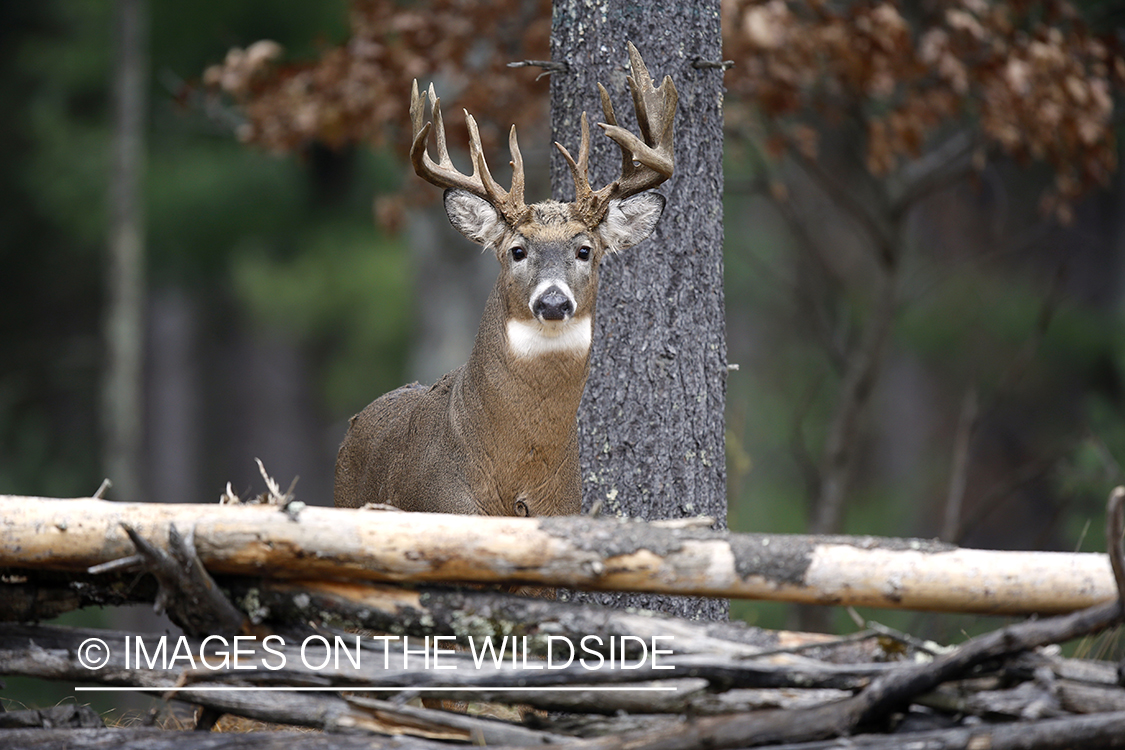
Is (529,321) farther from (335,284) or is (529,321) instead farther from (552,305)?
(335,284)

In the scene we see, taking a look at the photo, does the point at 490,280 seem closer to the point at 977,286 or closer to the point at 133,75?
the point at 133,75

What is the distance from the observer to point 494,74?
797cm

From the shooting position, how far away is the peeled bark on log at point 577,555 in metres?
3.31

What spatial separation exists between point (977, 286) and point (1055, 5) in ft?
25.7

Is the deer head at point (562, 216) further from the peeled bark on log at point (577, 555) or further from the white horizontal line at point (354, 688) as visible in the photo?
the white horizontal line at point (354, 688)

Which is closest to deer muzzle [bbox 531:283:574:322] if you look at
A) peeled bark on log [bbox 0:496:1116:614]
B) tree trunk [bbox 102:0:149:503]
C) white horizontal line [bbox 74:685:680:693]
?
peeled bark on log [bbox 0:496:1116:614]

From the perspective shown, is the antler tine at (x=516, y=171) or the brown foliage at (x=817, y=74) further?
the brown foliage at (x=817, y=74)

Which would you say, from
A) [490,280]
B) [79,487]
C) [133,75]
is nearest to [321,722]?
[490,280]

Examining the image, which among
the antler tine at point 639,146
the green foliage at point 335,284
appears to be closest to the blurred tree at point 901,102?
the antler tine at point 639,146

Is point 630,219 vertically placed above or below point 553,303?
above

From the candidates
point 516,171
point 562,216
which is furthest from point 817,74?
point 516,171

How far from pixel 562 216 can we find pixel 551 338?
0.51 metres

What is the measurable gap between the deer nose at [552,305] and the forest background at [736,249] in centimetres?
76

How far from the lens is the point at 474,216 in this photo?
4812 mm
